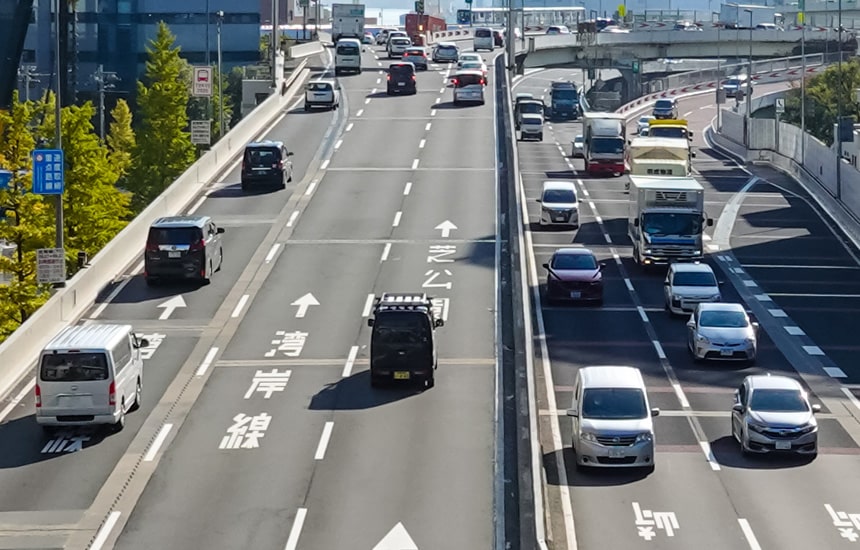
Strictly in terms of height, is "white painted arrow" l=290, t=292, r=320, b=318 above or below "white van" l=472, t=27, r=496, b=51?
below

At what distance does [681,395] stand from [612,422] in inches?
267

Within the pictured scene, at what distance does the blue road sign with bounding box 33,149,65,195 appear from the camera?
4228 centimetres

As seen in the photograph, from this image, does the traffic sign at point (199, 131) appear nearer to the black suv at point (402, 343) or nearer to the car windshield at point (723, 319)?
the car windshield at point (723, 319)

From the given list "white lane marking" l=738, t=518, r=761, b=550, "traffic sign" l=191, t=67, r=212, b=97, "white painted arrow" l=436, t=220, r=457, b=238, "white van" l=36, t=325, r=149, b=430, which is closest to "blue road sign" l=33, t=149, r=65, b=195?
"white van" l=36, t=325, r=149, b=430

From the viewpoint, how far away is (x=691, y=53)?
524 ft

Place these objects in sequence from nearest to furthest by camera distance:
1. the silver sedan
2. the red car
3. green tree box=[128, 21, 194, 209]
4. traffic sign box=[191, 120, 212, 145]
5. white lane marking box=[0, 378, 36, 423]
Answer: white lane marking box=[0, 378, 36, 423], the silver sedan, the red car, traffic sign box=[191, 120, 212, 145], green tree box=[128, 21, 194, 209]

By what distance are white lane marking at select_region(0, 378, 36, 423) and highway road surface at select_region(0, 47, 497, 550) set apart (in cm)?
10

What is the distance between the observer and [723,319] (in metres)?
40.8

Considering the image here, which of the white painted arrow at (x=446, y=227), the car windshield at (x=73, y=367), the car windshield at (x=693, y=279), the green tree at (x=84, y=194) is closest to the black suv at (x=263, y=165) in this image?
the green tree at (x=84, y=194)

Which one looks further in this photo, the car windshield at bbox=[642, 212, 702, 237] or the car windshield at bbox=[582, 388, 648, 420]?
the car windshield at bbox=[642, 212, 702, 237]

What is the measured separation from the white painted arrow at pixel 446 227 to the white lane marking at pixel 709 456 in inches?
835

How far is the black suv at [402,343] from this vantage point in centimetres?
3459

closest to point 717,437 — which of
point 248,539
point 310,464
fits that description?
point 310,464

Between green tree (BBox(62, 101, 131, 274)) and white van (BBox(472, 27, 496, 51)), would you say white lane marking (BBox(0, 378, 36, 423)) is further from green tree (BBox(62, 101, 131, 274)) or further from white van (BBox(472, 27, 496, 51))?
white van (BBox(472, 27, 496, 51))
